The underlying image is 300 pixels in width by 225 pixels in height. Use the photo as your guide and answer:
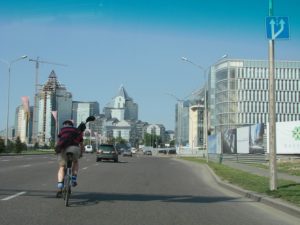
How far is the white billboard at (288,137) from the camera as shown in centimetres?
4209

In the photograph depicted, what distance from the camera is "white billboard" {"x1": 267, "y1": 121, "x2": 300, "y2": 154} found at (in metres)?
42.1

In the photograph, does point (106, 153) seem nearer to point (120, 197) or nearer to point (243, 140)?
point (243, 140)

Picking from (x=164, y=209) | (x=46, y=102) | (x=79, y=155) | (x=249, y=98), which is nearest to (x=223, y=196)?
(x=164, y=209)

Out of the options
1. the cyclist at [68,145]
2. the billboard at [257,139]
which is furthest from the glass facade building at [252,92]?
the cyclist at [68,145]

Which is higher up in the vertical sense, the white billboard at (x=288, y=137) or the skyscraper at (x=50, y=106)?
the skyscraper at (x=50, y=106)

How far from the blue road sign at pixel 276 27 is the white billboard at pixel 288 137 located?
27.1m

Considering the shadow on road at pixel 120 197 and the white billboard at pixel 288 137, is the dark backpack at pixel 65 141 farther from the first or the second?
the white billboard at pixel 288 137

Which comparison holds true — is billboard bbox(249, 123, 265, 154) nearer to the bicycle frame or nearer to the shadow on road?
the shadow on road

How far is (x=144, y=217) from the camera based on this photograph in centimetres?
1054

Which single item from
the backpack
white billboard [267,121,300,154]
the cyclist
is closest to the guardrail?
white billboard [267,121,300,154]

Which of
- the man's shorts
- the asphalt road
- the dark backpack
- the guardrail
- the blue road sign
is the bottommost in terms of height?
the asphalt road

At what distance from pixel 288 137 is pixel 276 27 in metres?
28.5

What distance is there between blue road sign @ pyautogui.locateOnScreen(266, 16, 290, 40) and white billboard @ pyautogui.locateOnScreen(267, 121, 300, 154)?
27.1 m

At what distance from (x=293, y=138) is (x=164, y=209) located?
3258 cm
